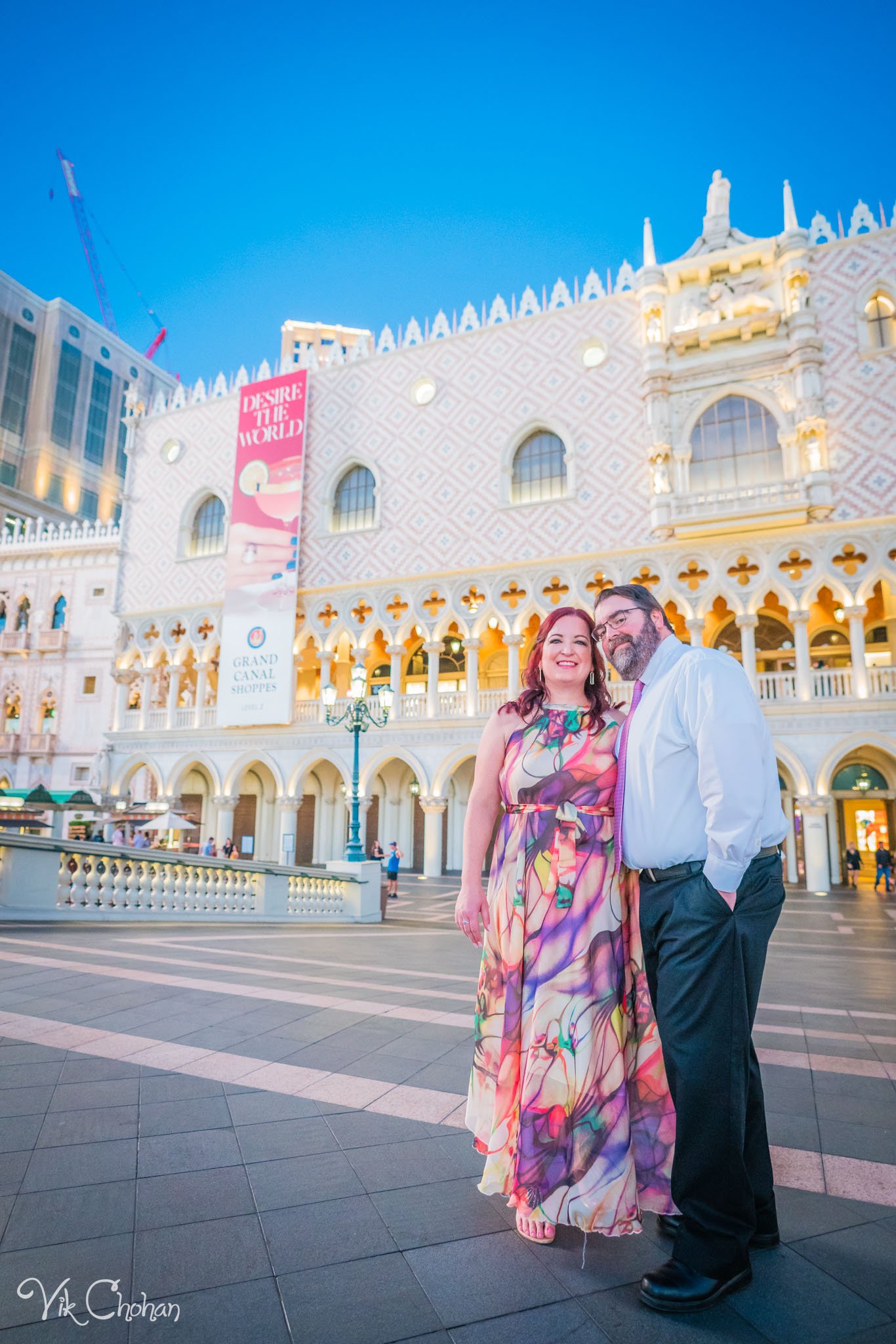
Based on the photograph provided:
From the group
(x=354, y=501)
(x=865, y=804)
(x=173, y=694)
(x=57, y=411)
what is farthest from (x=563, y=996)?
(x=57, y=411)

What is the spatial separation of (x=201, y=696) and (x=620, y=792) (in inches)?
922

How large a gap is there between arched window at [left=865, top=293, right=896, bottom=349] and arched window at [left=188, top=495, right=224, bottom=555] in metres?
19.7

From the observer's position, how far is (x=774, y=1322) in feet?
5.46

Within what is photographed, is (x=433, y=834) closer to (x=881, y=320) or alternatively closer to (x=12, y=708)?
(x=881, y=320)

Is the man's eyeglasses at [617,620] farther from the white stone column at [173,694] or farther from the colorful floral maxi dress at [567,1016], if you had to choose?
the white stone column at [173,694]

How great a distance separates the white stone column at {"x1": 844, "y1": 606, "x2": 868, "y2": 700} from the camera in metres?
17.0

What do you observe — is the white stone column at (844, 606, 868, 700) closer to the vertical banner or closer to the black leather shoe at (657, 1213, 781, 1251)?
the vertical banner

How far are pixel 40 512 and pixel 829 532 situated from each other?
134ft

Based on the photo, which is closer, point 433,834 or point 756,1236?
point 756,1236

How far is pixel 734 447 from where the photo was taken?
18812mm

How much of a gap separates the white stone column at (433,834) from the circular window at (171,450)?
1542 cm

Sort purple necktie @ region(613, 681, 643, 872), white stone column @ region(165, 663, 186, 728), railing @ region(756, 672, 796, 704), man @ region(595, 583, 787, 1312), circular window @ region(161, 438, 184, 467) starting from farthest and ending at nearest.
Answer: circular window @ region(161, 438, 184, 467) < white stone column @ region(165, 663, 186, 728) < railing @ region(756, 672, 796, 704) < purple necktie @ region(613, 681, 643, 872) < man @ region(595, 583, 787, 1312)

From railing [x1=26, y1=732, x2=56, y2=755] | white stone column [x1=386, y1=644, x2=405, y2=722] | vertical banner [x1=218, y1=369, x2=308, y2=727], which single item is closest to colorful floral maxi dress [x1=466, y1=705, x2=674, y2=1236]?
white stone column [x1=386, y1=644, x2=405, y2=722]

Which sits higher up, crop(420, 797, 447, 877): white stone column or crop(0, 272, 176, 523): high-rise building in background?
crop(0, 272, 176, 523): high-rise building in background
